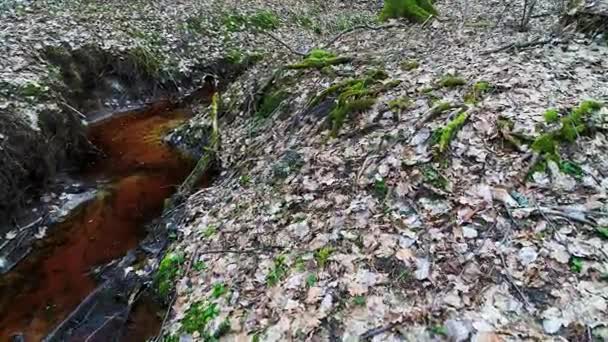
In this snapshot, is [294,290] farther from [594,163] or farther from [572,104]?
[572,104]

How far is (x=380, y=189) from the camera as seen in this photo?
467 centimetres

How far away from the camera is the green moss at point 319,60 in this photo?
8.02m

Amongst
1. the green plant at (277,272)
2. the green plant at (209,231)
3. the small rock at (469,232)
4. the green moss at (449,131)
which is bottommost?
the green plant at (209,231)

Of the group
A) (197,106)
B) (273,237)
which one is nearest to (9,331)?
(273,237)

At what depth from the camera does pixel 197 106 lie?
1150cm

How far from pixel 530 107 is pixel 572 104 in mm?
405

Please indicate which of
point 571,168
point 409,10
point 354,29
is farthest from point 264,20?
point 571,168

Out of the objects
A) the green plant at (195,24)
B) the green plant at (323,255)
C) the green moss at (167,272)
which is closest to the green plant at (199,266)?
the green moss at (167,272)

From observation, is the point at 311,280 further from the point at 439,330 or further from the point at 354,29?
the point at 354,29

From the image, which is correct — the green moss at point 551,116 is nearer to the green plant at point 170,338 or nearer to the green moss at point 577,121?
the green moss at point 577,121

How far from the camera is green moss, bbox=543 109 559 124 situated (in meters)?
4.69

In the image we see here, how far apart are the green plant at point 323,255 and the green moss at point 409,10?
7682mm

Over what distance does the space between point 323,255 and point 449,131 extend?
182 cm

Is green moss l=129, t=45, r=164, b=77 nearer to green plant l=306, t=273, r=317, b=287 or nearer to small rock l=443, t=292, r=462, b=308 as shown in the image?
green plant l=306, t=273, r=317, b=287
